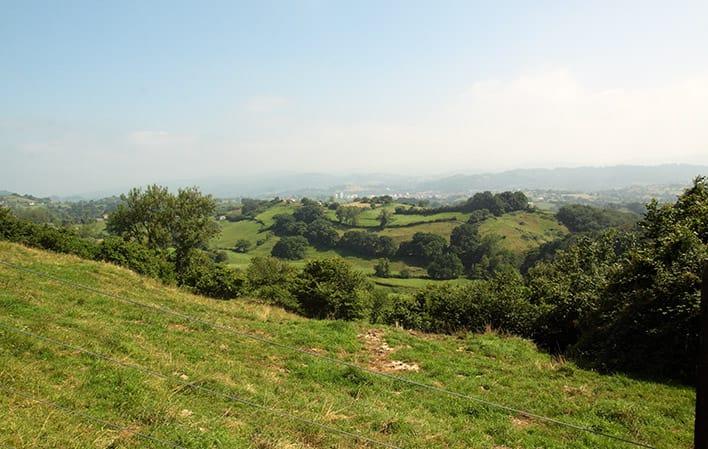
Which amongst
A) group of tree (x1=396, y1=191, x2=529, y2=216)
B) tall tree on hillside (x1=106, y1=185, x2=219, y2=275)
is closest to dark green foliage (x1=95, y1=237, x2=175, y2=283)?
tall tree on hillside (x1=106, y1=185, x2=219, y2=275)

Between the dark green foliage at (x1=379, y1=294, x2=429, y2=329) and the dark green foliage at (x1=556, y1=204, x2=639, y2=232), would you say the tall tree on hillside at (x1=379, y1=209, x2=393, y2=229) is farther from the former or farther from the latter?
the dark green foliage at (x1=379, y1=294, x2=429, y2=329)

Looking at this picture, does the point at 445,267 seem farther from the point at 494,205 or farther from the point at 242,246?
the point at 242,246

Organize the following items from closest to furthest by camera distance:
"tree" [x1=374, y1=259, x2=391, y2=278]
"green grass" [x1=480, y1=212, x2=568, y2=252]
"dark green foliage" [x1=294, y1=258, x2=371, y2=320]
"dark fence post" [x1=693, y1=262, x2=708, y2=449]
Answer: "dark fence post" [x1=693, y1=262, x2=708, y2=449] < "dark green foliage" [x1=294, y1=258, x2=371, y2=320] < "tree" [x1=374, y1=259, x2=391, y2=278] < "green grass" [x1=480, y1=212, x2=568, y2=252]

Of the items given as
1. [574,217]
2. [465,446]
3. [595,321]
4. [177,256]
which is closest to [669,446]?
[465,446]

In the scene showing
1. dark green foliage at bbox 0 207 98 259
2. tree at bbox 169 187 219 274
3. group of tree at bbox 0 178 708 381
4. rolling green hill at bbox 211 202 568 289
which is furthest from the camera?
rolling green hill at bbox 211 202 568 289

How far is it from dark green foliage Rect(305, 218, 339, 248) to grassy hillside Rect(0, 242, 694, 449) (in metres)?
113

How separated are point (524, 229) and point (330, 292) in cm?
12097

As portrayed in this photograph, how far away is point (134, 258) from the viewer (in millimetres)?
29906

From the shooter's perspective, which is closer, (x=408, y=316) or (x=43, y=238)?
(x=408, y=316)

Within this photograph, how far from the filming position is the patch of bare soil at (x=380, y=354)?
13211 mm

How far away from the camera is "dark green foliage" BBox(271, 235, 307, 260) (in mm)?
116875

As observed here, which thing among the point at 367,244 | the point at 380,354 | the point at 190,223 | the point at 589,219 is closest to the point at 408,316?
the point at 380,354

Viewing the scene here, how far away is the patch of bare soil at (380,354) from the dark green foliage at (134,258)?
19498 millimetres

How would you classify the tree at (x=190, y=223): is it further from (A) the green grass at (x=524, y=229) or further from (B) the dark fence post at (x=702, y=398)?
(A) the green grass at (x=524, y=229)
